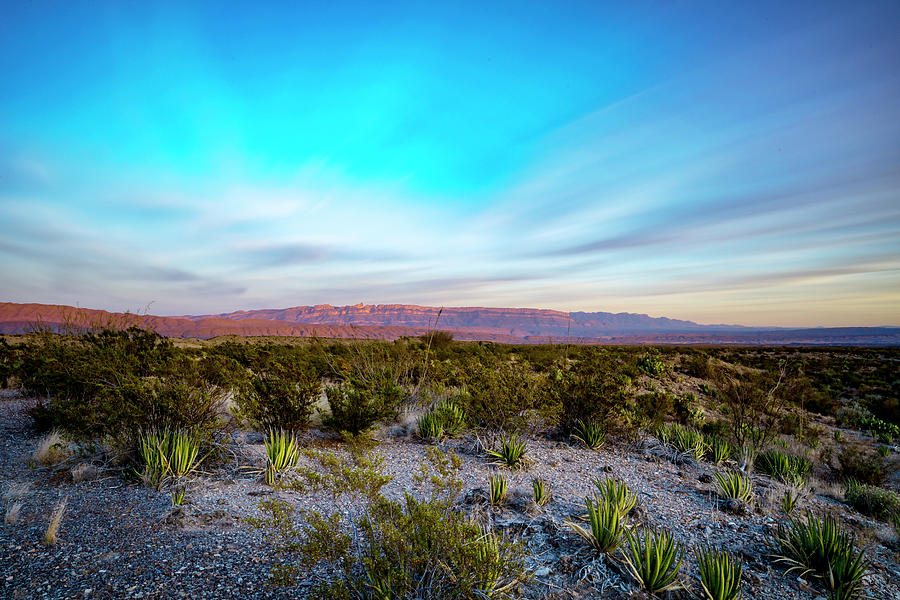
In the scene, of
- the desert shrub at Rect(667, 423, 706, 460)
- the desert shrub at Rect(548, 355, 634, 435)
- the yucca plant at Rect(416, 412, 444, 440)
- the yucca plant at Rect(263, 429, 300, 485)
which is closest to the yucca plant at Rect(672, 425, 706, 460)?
the desert shrub at Rect(667, 423, 706, 460)

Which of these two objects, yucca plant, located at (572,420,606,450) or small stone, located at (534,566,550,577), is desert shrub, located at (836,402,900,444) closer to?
yucca plant, located at (572,420,606,450)

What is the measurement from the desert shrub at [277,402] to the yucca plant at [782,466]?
8.66 meters

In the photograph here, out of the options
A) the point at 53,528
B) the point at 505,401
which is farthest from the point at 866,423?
the point at 53,528

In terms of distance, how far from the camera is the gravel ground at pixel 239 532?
11.3 feet

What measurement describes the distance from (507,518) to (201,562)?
10.6 feet

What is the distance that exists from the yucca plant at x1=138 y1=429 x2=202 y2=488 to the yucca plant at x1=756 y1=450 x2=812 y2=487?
9793 millimetres

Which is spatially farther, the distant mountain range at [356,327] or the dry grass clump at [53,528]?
the distant mountain range at [356,327]

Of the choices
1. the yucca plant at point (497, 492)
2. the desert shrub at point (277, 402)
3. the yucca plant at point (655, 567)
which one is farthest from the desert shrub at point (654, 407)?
the desert shrub at point (277, 402)

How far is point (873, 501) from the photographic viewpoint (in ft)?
20.6

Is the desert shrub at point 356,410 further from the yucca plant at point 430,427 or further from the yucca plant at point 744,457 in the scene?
the yucca plant at point 744,457

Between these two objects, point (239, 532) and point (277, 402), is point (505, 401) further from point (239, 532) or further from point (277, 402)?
point (239, 532)

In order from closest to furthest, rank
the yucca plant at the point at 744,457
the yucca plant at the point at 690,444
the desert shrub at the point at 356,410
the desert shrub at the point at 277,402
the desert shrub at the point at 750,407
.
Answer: the desert shrub at the point at 277,402
the yucca plant at the point at 744,457
the desert shrub at the point at 356,410
the yucca plant at the point at 690,444
the desert shrub at the point at 750,407

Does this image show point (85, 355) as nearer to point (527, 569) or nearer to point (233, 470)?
point (233, 470)

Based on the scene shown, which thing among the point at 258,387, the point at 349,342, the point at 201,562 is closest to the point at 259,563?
the point at 201,562
